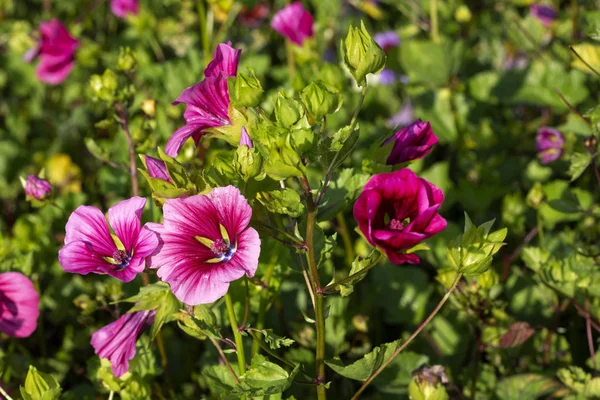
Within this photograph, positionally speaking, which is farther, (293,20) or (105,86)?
(293,20)

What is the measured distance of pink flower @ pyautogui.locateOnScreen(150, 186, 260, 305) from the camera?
0.87 metres

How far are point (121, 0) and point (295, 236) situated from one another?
208 centimetres

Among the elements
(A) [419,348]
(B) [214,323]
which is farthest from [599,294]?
(B) [214,323]

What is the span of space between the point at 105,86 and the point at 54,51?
4.00ft

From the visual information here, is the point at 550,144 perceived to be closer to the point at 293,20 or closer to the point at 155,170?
the point at 293,20

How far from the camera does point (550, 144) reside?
1722mm

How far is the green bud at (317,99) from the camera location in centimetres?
86

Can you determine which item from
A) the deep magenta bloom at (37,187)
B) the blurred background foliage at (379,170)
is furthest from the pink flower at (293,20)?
the deep magenta bloom at (37,187)

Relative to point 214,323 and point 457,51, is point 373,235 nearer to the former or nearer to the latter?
point 214,323

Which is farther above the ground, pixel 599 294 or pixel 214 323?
pixel 214 323

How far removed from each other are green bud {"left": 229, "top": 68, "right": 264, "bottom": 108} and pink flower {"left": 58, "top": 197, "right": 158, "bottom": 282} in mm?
190

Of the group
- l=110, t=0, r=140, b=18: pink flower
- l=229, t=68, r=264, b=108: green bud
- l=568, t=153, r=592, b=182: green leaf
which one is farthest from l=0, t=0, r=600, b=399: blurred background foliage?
l=229, t=68, r=264, b=108: green bud

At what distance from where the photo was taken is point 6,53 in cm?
301

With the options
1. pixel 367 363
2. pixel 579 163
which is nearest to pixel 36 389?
pixel 367 363
